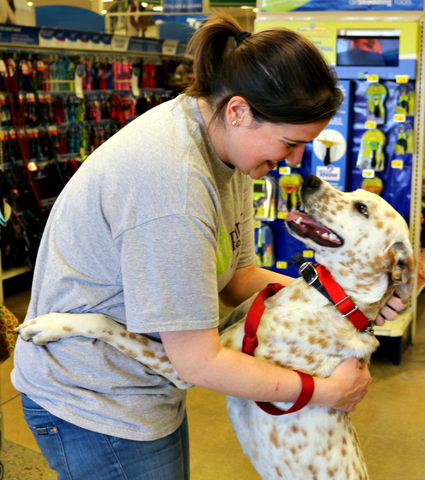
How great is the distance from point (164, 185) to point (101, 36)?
6.52 meters

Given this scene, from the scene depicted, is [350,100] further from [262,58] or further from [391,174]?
[262,58]

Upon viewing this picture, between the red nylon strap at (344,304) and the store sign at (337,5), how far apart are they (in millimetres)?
3281

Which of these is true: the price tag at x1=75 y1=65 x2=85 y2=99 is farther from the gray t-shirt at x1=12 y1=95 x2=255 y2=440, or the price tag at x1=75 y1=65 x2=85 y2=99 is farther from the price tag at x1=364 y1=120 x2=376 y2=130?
the gray t-shirt at x1=12 y1=95 x2=255 y2=440

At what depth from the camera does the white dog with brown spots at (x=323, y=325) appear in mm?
1935

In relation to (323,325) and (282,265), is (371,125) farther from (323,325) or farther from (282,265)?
(323,325)

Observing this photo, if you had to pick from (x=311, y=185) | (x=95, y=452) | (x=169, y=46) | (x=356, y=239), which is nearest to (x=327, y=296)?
(x=356, y=239)

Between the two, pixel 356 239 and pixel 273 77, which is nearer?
pixel 273 77

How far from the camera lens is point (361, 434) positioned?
4098 millimetres

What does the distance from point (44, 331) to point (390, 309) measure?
97 cm

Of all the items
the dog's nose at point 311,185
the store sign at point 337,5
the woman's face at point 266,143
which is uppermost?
the store sign at point 337,5

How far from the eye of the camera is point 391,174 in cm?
489

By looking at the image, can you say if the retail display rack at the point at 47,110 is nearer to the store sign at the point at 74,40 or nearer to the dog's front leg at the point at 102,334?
the store sign at the point at 74,40

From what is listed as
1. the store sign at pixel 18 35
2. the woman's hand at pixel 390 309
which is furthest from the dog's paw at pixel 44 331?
the store sign at pixel 18 35

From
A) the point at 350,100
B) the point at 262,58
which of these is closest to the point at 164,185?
the point at 262,58
